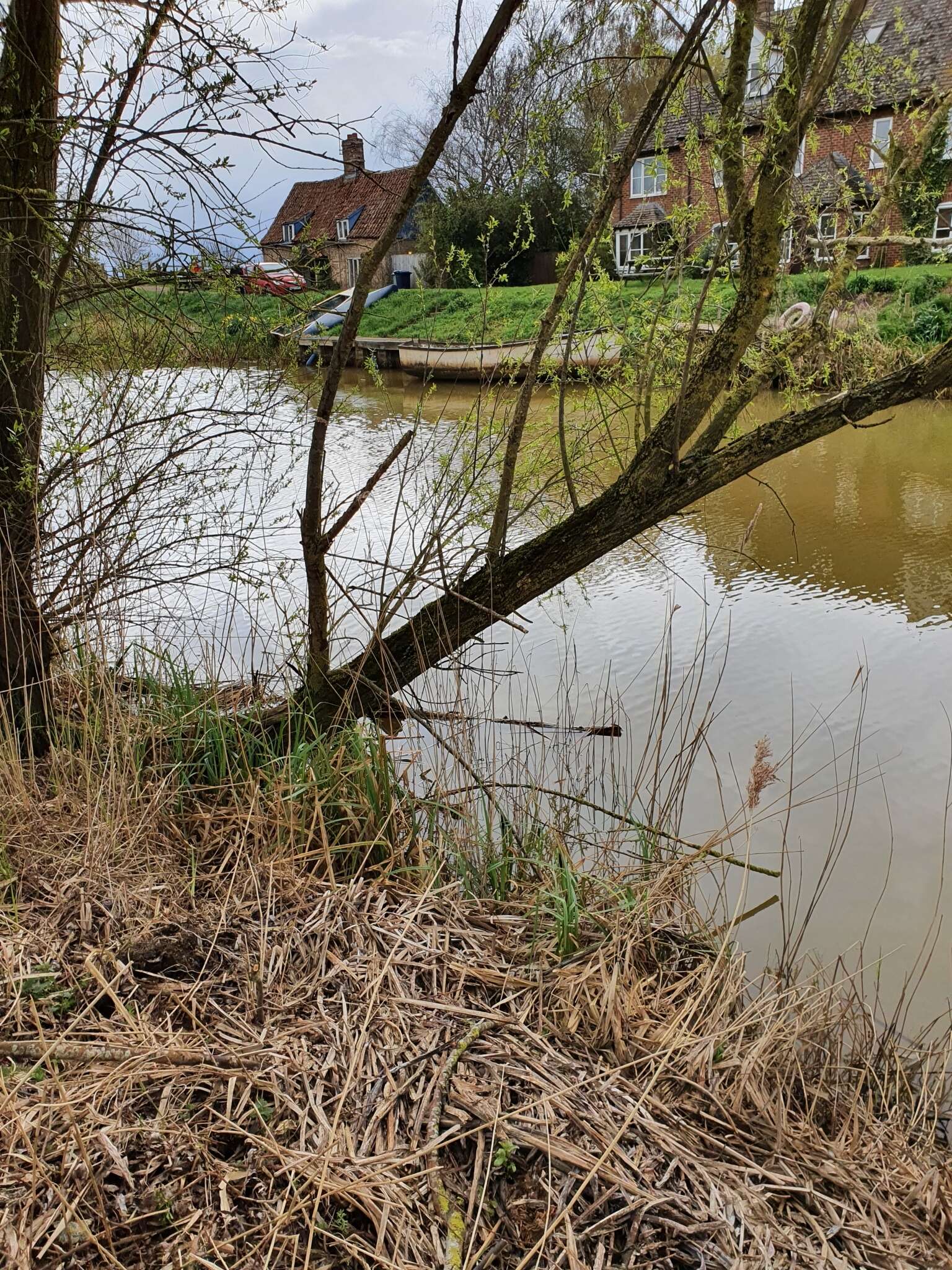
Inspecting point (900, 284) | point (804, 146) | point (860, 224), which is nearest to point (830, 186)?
point (860, 224)

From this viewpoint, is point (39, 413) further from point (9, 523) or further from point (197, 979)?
point (197, 979)

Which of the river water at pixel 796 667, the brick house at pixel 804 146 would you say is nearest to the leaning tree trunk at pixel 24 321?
the river water at pixel 796 667

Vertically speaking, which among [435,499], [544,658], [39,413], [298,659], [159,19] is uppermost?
[159,19]

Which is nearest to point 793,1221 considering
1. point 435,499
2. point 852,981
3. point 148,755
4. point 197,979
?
point 852,981

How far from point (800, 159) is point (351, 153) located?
1.65 meters

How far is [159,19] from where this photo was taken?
8.36 ft

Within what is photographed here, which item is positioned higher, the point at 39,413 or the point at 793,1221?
the point at 39,413

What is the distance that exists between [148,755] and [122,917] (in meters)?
0.94

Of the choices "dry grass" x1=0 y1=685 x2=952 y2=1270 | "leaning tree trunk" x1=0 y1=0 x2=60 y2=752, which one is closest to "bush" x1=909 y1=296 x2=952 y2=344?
"leaning tree trunk" x1=0 y1=0 x2=60 y2=752

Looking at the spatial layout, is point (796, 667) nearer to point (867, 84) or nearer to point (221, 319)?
point (867, 84)

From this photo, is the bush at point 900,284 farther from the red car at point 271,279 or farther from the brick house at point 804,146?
the red car at point 271,279

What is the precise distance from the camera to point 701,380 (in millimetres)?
3059

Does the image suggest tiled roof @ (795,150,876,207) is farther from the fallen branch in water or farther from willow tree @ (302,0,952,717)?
the fallen branch in water

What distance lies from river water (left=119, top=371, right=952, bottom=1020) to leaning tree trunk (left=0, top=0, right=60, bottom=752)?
84 centimetres
